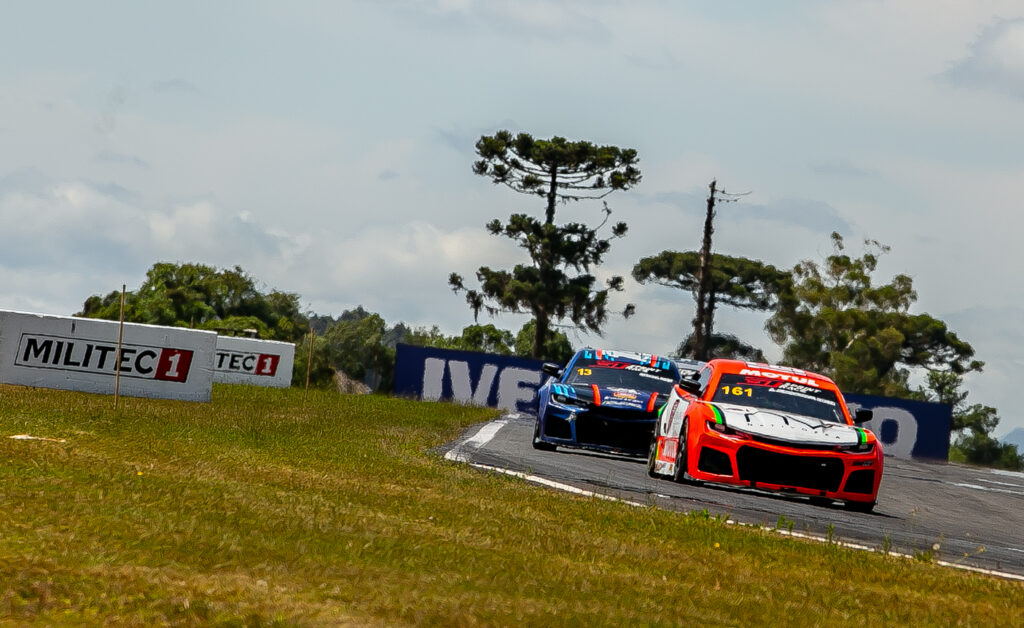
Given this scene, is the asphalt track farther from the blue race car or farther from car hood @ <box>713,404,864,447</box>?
car hood @ <box>713,404,864,447</box>

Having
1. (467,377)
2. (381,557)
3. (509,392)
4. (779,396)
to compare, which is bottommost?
(381,557)

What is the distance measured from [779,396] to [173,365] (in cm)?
1447

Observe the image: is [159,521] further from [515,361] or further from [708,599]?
[515,361]

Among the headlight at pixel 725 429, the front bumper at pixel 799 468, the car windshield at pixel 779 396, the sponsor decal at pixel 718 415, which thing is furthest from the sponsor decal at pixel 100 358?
the front bumper at pixel 799 468

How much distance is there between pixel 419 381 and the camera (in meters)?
48.7

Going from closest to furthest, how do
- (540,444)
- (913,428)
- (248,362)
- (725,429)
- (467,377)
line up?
(725,429) → (540,444) → (248,362) → (913,428) → (467,377)

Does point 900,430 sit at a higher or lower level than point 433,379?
higher

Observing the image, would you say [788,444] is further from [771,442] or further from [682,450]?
[682,450]

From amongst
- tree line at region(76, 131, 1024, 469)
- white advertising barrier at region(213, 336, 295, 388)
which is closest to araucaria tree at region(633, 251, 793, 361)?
tree line at region(76, 131, 1024, 469)

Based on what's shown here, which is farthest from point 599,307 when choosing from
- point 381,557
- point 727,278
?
point 381,557

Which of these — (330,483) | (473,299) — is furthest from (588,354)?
(473,299)

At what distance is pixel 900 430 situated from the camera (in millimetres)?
47219

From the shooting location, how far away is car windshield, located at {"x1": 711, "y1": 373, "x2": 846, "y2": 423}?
588 inches

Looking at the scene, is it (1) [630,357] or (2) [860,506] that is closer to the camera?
(2) [860,506]
